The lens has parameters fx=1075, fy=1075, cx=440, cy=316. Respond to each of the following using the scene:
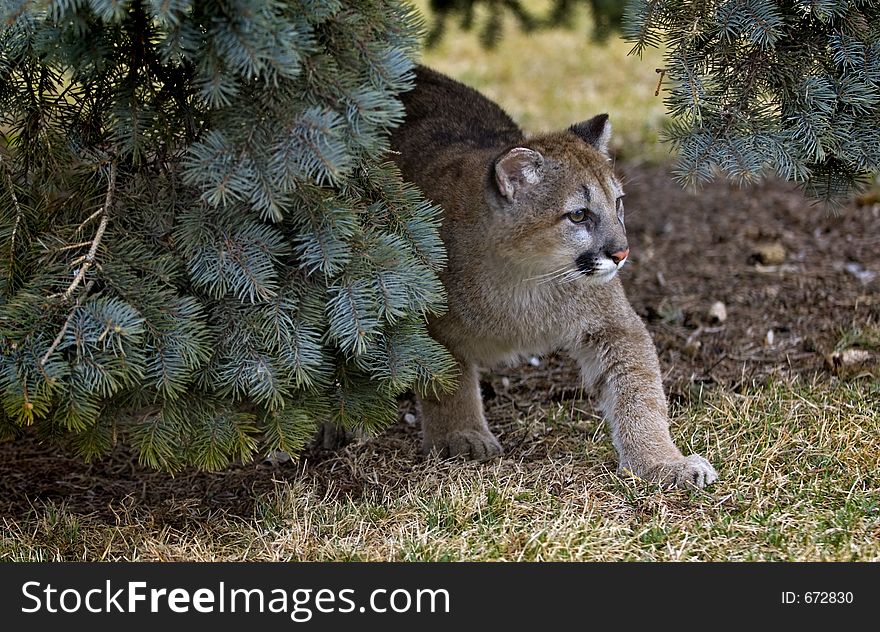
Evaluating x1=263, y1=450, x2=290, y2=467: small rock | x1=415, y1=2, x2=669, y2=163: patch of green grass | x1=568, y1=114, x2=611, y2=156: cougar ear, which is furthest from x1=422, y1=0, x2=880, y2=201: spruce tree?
x1=415, y1=2, x2=669, y2=163: patch of green grass

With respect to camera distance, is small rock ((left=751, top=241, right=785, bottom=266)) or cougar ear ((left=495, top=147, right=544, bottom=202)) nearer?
cougar ear ((left=495, top=147, right=544, bottom=202))

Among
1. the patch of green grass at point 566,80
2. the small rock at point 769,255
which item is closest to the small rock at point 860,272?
the small rock at point 769,255

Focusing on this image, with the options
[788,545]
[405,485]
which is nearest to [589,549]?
Answer: [788,545]

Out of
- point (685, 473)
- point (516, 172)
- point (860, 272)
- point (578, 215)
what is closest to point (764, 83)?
point (578, 215)

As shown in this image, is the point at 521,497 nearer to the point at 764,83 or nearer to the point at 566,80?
the point at 764,83

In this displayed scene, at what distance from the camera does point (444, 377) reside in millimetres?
3939

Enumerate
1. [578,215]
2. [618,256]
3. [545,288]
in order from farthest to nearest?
[545,288] < [578,215] < [618,256]

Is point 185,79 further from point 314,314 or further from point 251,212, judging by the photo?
point 314,314

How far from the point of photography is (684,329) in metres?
5.86

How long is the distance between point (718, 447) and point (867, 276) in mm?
2473

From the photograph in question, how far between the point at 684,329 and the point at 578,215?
5.99 ft

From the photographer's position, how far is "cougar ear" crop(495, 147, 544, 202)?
170 inches

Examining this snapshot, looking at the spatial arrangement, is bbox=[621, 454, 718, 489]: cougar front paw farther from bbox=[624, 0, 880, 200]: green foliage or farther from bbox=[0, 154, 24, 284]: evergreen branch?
bbox=[0, 154, 24, 284]: evergreen branch

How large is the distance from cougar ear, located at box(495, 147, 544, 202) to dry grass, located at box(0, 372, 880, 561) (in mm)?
1106
